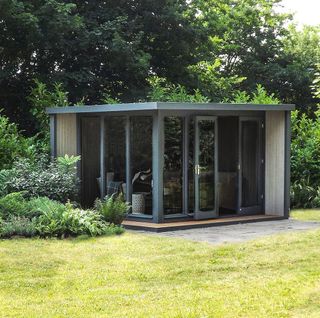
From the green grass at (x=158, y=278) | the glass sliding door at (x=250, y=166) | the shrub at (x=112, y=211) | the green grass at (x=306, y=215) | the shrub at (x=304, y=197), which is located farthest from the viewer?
the shrub at (x=304, y=197)

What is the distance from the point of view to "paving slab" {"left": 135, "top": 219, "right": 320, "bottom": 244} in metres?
10.2

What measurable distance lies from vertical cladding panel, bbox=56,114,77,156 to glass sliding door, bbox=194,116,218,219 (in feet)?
8.88

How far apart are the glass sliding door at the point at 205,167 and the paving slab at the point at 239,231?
0.60m

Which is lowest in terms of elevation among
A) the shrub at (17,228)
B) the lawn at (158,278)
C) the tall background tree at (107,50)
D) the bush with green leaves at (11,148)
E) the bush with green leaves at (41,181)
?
the lawn at (158,278)

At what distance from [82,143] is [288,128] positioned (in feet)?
13.5

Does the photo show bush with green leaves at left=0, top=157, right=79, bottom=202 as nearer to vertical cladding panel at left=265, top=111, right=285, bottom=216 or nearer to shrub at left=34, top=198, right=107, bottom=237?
shrub at left=34, top=198, right=107, bottom=237

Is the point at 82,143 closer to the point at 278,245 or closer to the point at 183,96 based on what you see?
the point at 183,96

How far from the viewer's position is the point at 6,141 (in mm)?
13250

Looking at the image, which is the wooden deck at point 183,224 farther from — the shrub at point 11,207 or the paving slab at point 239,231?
the shrub at point 11,207

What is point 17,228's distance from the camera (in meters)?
9.99

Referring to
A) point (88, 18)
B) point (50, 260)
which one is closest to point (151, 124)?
point (50, 260)

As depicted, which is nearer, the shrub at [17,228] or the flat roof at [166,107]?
the shrub at [17,228]

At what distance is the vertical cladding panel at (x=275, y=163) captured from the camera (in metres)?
12.8

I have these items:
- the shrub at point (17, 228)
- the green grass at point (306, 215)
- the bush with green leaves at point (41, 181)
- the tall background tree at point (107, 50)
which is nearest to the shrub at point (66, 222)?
the shrub at point (17, 228)
